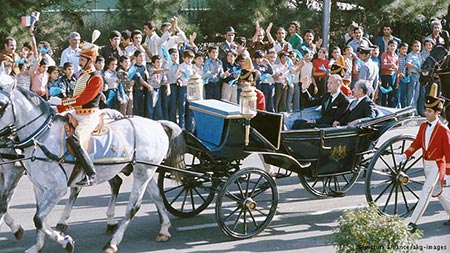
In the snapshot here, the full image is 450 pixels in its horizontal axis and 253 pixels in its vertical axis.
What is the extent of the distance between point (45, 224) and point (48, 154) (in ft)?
2.43

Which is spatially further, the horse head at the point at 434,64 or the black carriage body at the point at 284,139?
the horse head at the point at 434,64

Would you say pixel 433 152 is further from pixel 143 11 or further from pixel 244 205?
pixel 143 11

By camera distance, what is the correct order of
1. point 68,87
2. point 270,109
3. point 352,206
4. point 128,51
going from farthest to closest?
point 270,109, point 128,51, point 68,87, point 352,206

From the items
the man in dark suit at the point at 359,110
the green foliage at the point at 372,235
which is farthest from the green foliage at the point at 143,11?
the green foliage at the point at 372,235

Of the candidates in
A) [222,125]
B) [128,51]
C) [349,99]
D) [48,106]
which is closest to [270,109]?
[128,51]

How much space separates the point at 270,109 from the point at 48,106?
8.57m

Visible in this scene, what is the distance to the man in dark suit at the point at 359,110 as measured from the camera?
36.7 feet

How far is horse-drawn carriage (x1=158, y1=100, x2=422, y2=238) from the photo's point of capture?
9.87m

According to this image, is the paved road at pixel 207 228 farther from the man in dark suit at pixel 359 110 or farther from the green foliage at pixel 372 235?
the green foliage at pixel 372 235

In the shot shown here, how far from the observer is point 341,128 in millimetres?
10664

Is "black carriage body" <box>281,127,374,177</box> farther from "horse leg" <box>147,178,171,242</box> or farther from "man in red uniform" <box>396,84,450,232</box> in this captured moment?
"horse leg" <box>147,178,171,242</box>

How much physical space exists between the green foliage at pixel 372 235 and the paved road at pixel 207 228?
6.21 feet

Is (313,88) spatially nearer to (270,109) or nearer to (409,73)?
(270,109)

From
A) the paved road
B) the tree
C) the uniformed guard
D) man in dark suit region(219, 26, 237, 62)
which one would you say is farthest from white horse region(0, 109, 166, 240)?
the uniformed guard
